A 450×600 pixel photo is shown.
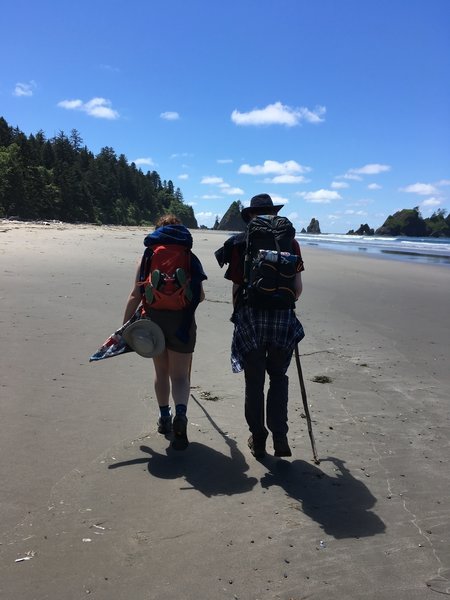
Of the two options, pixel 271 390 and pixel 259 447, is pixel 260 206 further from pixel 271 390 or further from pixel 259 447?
pixel 259 447

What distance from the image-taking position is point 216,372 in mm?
5574

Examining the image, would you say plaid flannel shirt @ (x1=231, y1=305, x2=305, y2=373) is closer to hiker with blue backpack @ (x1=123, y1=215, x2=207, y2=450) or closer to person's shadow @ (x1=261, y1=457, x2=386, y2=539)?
Result: hiker with blue backpack @ (x1=123, y1=215, x2=207, y2=450)

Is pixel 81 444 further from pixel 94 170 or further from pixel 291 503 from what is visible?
pixel 94 170

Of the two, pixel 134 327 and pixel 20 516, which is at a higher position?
pixel 134 327

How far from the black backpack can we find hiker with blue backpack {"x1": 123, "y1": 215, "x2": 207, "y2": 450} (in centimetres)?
50

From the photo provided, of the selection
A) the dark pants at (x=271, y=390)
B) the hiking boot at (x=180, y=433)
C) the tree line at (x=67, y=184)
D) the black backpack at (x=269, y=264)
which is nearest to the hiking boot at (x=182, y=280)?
the black backpack at (x=269, y=264)

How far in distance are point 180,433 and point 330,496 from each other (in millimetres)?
1231

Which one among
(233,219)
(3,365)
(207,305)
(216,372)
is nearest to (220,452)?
(216,372)

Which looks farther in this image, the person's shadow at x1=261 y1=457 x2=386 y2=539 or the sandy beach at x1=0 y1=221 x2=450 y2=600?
the person's shadow at x1=261 y1=457 x2=386 y2=539

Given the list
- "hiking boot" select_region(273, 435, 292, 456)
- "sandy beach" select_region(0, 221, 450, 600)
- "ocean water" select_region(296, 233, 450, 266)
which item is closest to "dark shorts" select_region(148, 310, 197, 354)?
"sandy beach" select_region(0, 221, 450, 600)

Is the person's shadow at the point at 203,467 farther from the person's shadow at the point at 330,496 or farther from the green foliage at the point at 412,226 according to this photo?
the green foliage at the point at 412,226

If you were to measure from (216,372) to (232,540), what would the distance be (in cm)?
303

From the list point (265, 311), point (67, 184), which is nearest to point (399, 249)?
point (265, 311)

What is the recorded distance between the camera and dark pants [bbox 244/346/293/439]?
11.4ft
